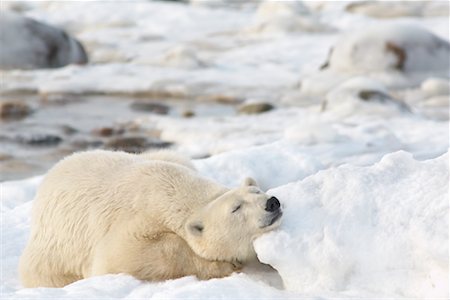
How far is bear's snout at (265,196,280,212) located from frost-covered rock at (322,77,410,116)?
194 inches

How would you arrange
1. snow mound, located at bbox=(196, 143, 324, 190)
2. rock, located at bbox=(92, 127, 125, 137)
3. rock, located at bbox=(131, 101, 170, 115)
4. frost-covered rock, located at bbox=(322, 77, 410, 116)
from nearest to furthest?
1. snow mound, located at bbox=(196, 143, 324, 190)
2. frost-covered rock, located at bbox=(322, 77, 410, 116)
3. rock, located at bbox=(92, 127, 125, 137)
4. rock, located at bbox=(131, 101, 170, 115)

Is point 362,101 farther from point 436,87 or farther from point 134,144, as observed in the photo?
point 134,144

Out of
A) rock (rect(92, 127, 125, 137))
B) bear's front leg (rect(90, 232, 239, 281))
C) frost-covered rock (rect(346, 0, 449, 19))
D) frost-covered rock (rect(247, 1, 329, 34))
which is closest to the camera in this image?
bear's front leg (rect(90, 232, 239, 281))

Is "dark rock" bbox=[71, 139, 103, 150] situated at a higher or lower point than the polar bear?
lower

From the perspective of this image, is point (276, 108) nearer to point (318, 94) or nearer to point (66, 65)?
point (318, 94)

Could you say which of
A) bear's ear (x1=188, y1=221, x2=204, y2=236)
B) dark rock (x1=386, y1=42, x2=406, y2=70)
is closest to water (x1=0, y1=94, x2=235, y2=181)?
dark rock (x1=386, y1=42, x2=406, y2=70)

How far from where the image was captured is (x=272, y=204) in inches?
133

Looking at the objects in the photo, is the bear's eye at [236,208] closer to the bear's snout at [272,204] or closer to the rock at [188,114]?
the bear's snout at [272,204]

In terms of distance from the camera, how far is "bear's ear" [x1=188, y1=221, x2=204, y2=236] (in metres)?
3.51

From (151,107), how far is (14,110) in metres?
1.46

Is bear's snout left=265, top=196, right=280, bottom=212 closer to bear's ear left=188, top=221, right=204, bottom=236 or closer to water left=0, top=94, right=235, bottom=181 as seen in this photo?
bear's ear left=188, top=221, right=204, bottom=236

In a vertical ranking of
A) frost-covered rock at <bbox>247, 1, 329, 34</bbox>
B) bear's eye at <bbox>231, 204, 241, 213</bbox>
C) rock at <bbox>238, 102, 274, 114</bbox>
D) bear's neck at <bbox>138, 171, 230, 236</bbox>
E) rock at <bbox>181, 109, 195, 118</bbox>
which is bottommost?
frost-covered rock at <bbox>247, 1, 329, 34</bbox>

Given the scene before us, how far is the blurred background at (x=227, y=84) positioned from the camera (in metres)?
7.57

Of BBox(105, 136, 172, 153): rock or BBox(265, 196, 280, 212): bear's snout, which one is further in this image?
BBox(105, 136, 172, 153): rock
